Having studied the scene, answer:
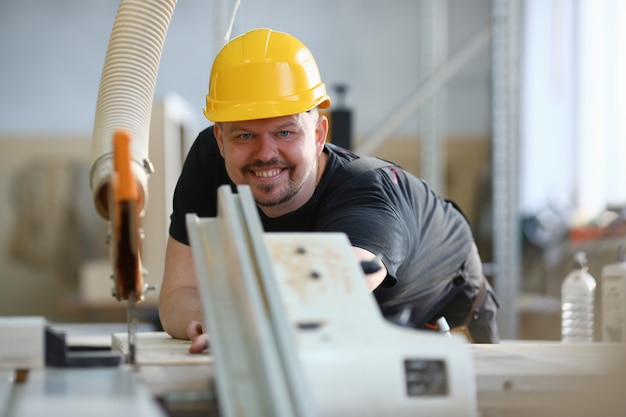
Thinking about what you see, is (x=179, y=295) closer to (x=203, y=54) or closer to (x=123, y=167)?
(x=123, y=167)

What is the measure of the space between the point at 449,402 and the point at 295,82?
2.79 feet

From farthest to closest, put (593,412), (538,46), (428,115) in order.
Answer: (538,46)
(428,115)
(593,412)

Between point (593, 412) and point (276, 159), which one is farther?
point (276, 159)

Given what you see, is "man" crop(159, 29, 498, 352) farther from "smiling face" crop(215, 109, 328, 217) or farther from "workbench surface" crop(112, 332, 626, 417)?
"workbench surface" crop(112, 332, 626, 417)

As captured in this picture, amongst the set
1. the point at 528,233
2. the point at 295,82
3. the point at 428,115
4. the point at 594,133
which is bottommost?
the point at 528,233

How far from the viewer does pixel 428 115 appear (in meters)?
3.75

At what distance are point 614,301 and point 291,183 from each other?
921 mm

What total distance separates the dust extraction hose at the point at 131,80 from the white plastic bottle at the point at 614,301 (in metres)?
1.23

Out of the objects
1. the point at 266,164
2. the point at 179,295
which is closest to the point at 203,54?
the point at 179,295

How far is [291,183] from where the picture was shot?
73.2 inches

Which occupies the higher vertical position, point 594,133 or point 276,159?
point 276,159

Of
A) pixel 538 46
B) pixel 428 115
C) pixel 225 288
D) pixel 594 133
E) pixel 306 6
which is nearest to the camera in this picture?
pixel 225 288

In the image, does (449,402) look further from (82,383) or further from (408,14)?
(408,14)

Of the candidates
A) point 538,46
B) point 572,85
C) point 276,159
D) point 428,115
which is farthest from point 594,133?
point 276,159
